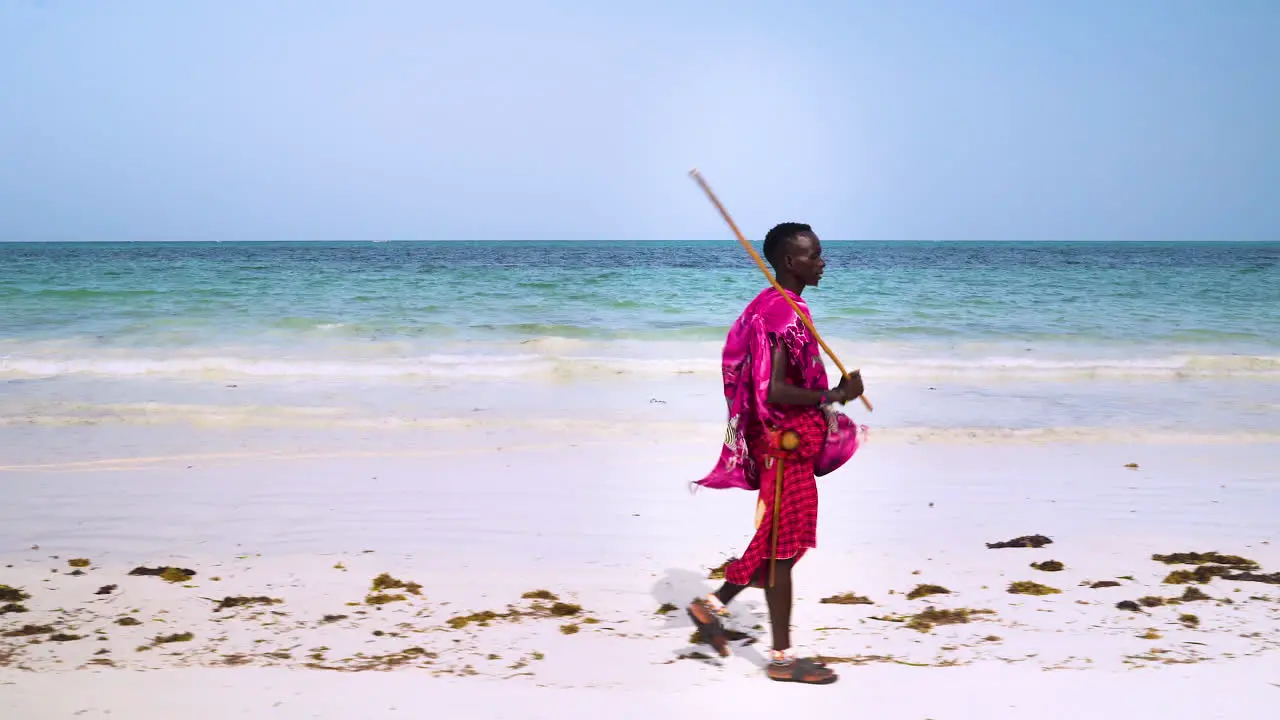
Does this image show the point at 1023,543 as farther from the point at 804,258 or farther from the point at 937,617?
the point at 804,258

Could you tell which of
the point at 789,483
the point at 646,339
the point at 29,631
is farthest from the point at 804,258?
the point at 646,339

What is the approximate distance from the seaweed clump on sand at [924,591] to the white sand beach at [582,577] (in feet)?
0.12

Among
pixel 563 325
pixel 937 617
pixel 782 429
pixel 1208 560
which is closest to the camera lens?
pixel 782 429

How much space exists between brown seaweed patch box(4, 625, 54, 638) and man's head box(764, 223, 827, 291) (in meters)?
3.00

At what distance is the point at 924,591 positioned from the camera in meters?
4.28

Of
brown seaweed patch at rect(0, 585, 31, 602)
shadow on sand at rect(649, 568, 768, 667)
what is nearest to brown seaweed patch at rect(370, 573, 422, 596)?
shadow on sand at rect(649, 568, 768, 667)

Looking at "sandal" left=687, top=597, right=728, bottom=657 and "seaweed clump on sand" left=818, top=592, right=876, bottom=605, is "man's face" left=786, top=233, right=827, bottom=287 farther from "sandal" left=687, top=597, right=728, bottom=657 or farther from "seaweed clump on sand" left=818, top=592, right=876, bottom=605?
"seaweed clump on sand" left=818, top=592, right=876, bottom=605

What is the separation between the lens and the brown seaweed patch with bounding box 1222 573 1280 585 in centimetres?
434

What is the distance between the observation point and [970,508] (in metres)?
5.70

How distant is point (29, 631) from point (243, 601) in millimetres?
749

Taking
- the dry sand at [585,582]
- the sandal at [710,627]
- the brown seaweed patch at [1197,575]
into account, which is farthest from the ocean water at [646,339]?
A: the sandal at [710,627]

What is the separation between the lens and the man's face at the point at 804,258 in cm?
322

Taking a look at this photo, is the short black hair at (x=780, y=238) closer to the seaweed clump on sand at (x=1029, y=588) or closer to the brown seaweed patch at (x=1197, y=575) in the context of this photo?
the seaweed clump on sand at (x=1029, y=588)

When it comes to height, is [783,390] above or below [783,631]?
above
